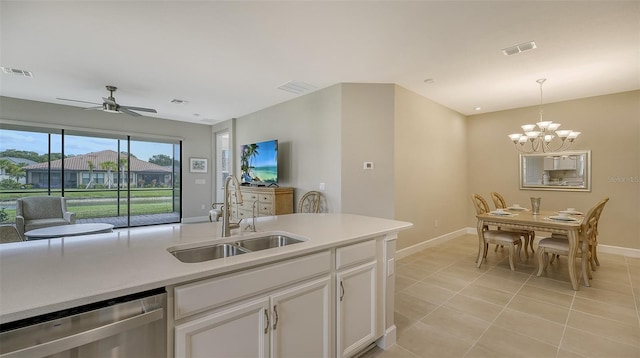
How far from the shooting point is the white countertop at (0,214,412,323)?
92cm

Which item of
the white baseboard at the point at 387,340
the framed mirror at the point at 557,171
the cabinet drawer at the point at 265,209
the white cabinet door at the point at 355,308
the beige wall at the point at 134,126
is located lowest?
the white baseboard at the point at 387,340

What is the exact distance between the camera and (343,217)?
8.44 feet

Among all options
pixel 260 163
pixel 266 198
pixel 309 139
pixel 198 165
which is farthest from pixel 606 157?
pixel 198 165

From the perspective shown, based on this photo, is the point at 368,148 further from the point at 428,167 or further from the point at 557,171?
the point at 557,171

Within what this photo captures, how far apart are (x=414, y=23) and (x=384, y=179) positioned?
2.29m

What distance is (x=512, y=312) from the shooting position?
8.75 feet

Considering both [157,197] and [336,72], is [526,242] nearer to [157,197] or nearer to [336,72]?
[336,72]

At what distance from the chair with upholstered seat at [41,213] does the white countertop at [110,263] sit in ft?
13.8

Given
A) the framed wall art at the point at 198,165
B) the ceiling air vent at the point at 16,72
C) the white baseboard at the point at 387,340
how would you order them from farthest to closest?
the framed wall art at the point at 198,165 < the ceiling air vent at the point at 16,72 < the white baseboard at the point at 387,340

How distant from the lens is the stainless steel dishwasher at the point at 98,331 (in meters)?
0.85

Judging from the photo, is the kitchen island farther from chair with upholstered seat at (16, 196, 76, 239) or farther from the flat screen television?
chair with upholstered seat at (16, 196, 76, 239)

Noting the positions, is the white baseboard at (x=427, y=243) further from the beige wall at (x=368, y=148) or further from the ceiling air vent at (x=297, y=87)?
the ceiling air vent at (x=297, y=87)

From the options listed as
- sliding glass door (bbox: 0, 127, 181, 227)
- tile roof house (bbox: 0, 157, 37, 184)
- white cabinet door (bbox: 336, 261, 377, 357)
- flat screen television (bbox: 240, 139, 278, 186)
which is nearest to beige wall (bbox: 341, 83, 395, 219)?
flat screen television (bbox: 240, 139, 278, 186)

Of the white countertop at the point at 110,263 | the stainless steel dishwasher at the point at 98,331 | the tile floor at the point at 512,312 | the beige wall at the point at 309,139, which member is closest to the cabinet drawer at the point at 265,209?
the beige wall at the point at 309,139
